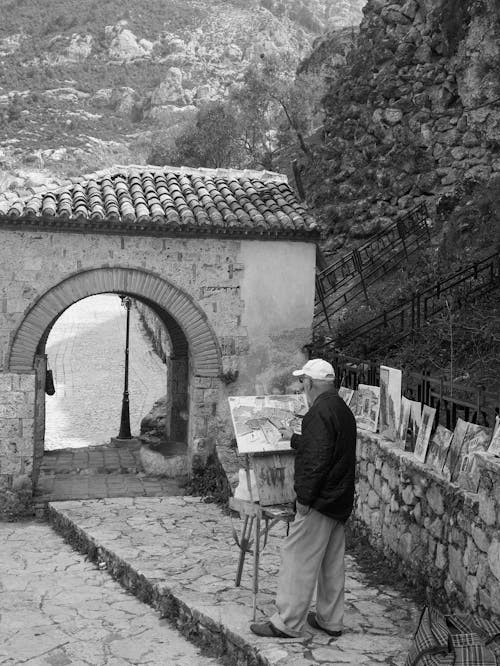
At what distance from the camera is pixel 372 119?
878 inches

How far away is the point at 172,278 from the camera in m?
10.4

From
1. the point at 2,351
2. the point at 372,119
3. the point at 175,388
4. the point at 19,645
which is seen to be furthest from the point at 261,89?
the point at 19,645

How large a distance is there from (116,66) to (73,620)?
250 ft

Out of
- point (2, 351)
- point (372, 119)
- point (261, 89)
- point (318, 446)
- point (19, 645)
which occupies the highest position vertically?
point (261, 89)

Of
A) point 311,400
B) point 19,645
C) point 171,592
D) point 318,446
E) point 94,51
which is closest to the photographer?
point 318,446

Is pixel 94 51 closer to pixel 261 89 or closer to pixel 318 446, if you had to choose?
pixel 261 89

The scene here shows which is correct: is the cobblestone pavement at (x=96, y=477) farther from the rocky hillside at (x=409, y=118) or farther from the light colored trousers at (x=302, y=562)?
the rocky hillside at (x=409, y=118)

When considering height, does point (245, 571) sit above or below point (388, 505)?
below

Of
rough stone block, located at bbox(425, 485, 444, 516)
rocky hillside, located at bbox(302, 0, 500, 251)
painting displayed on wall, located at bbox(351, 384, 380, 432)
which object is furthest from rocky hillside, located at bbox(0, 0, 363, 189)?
rough stone block, located at bbox(425, 485, 444, 516)

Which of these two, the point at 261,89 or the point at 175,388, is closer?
the point at 175,388

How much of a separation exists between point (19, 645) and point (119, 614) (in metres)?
0.98

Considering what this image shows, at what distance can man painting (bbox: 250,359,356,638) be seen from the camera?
5.02 meters

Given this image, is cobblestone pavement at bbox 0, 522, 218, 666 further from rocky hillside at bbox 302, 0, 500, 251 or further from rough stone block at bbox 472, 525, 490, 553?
rocky hillside at bbox 302, 0, 500, 251

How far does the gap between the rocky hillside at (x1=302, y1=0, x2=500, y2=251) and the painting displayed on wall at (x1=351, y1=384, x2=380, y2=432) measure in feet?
38.0
